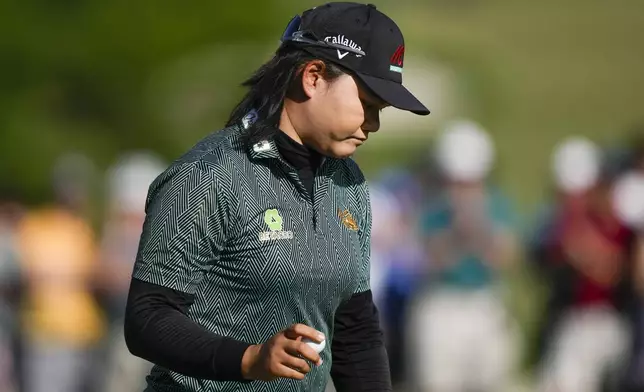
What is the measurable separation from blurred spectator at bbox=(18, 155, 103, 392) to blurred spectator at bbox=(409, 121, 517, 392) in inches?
106

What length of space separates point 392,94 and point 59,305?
7.41 m

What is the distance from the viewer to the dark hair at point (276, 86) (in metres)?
3.98

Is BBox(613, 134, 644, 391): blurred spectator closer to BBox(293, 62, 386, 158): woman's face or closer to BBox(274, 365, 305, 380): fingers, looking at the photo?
BBox(293, 62, 386, 158): woman's face

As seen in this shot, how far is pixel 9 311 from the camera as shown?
1102cm

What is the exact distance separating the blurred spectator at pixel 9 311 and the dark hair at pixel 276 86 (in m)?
7.24

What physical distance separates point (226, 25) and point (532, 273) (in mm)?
8642

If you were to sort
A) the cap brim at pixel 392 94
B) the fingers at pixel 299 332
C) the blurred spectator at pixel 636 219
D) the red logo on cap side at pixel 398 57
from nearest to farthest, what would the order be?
the fingers at pixel 299 332, the cap brim at pixel 392 94, the red logo on cap side at pixel 398 57, the blurred spectator at pixel 636 219

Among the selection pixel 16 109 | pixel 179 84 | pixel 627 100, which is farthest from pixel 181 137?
pixel 627 100

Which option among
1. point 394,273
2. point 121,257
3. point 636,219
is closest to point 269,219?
point 636,219

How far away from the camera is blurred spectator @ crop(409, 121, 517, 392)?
10047mm

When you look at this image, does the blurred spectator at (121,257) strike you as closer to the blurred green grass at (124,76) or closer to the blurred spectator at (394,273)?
the blurred spectator at (394,273)

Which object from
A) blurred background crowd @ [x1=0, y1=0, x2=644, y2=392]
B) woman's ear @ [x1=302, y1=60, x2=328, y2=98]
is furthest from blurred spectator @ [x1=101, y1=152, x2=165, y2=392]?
woman's ear @ [x1=302, y1=60, x2=328, y2=98]

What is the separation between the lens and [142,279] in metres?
3.76

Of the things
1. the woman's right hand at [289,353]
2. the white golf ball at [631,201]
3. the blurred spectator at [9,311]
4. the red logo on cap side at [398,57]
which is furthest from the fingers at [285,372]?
the blurred spectator at [9,311]
